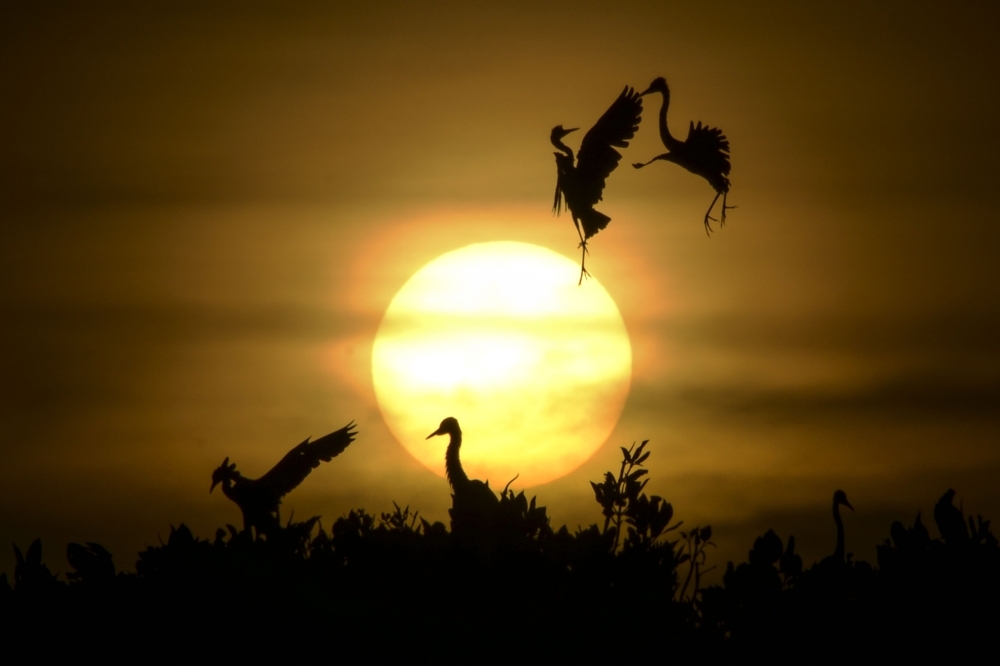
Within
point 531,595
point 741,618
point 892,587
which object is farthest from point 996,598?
point 531,595

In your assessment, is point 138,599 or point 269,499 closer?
point 138,599

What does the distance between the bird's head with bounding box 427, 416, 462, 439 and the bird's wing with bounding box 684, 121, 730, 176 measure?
26.3ft

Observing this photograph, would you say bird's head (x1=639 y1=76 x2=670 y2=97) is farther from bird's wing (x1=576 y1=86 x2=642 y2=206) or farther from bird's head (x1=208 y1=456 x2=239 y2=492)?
bird's head (x1=208 y1=456 x2=239 y2=492)

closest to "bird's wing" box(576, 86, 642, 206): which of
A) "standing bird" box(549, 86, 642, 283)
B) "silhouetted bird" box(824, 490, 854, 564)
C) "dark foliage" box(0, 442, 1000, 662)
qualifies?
"standing bird" box(549, 86, 642, 283)

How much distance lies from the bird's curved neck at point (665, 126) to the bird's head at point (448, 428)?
24.9ft

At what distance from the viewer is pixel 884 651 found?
1241 cm

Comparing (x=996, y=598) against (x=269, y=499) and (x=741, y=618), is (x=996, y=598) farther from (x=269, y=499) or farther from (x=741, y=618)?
(x=269, y=499)

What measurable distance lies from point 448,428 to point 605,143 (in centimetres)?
858

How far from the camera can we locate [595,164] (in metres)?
15.9

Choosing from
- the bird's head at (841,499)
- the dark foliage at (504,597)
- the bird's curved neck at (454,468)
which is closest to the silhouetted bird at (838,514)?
the bird's head at (841,499)

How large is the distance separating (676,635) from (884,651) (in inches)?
82.9

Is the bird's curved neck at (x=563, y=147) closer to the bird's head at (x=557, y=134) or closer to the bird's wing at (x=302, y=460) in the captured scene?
the bird's head at (x=557, y=134)

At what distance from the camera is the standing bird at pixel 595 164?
51.8ft

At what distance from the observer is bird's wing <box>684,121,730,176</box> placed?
16.5m
